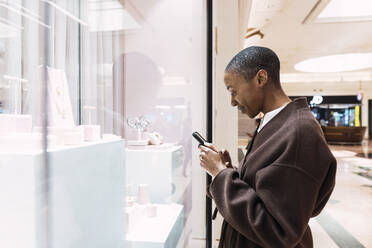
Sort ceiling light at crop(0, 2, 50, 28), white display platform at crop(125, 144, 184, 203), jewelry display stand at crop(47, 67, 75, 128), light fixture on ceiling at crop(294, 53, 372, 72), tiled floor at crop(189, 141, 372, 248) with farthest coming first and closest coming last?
light fixture on ceiling at crop(294, 53, 372, 72), tiled floor at crop(189, 141, 372, 248), white display platform at crop(125, 144, 184, 203), jewelry display stand at crop(47, 67, 75, 128), ceiling light at crop(0, 2, 50, 28)

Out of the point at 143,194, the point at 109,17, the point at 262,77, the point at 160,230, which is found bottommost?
the point at 160,230

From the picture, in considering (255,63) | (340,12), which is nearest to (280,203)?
(255,63)

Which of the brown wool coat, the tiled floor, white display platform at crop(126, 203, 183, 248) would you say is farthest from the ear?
the tiled floor

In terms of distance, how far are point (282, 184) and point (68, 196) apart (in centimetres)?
54

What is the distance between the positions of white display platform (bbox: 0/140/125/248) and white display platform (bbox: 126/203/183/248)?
173 millimetres

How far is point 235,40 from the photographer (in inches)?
110

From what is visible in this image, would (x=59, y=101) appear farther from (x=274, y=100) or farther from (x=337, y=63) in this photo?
(x=337, y=63)

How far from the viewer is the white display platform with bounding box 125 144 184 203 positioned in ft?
3.81

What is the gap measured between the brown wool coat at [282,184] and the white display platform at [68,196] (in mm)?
386

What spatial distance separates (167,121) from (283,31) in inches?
209

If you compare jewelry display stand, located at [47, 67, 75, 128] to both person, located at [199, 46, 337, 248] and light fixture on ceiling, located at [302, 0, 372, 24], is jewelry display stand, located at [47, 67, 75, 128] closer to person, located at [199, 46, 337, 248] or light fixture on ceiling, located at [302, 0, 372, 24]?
person, located at [199, 46, 337, 248]

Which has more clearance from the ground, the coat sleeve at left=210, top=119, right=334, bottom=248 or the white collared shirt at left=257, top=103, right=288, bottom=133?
the white collared shirt at left=257, top=103, right=288, bottom=133

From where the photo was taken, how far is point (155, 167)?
4.59ft

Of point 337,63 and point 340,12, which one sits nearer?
point 340,12
